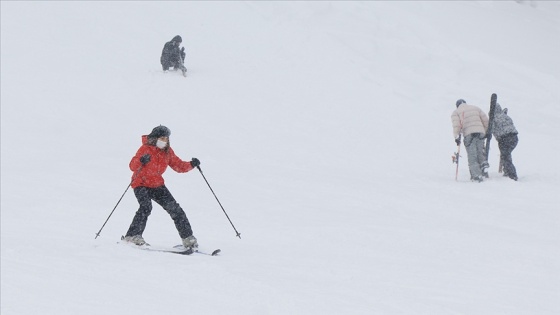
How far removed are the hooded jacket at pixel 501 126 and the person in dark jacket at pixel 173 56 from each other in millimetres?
11260

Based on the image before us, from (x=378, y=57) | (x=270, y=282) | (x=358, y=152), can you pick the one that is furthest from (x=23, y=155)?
(x=378, y=57)

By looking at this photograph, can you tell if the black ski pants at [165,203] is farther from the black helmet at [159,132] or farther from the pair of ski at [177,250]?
the black helmet at [159,132]

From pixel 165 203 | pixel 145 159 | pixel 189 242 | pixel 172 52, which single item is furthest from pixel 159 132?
pixel 172 52

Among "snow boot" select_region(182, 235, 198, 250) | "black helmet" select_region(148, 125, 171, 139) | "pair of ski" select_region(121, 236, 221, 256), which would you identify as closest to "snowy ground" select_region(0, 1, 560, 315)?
"pair of ski" select_region(121, 236, 221, 256)

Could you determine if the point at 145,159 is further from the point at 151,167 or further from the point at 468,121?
the point at 468,121

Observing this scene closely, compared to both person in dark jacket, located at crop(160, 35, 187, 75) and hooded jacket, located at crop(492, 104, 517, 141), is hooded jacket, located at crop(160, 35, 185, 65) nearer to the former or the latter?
person in dark jacket, located at crop(160, 35, 187, 75)

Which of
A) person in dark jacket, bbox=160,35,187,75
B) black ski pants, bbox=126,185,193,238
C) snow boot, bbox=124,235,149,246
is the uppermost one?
person in dark jacket, bbox=160,35,187,75

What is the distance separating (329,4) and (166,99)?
407 inches

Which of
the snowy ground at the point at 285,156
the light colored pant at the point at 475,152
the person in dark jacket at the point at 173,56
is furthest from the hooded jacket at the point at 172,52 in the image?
the light colored pant at the point at 475,152

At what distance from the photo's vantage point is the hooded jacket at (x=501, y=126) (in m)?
13.3

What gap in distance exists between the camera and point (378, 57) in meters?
24.0

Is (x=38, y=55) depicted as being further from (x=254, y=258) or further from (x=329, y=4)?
(x=254, y=258)

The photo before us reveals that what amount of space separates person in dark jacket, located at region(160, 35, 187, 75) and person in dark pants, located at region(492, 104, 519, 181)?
11.3 meters

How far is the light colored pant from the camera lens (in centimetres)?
1310
